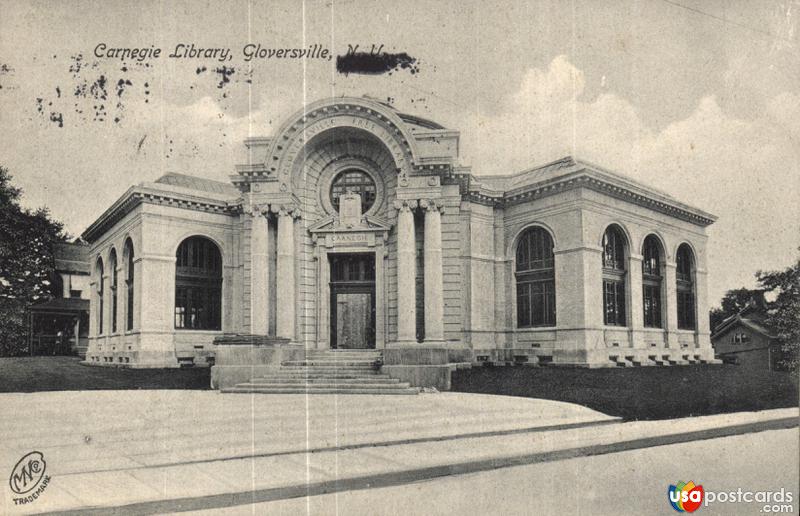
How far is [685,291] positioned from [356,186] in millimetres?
15176

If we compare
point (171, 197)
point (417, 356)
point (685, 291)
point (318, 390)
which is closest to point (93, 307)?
point (171, 197)

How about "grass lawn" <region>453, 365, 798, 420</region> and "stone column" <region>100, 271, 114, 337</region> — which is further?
"stone column" <region>100, 271, 114, 337</region>

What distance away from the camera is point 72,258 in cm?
1847

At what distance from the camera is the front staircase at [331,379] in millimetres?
15570

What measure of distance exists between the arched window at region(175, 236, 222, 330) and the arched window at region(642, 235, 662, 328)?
17.3 metres

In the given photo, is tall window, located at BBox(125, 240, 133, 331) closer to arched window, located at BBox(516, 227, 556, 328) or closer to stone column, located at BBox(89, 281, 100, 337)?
stone column, located at BBox(89, 281, 100, 337)

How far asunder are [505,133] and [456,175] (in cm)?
684

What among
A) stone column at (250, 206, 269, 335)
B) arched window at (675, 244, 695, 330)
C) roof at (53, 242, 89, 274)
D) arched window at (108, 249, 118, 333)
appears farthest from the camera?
arched window at (675, 244, 695, 330)

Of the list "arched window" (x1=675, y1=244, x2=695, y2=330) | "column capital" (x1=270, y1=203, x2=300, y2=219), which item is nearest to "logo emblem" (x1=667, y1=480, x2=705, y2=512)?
"column capital" (x1=270, y1=203, x2=300, y2=219)

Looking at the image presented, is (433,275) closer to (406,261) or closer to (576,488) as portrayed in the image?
(406,261)

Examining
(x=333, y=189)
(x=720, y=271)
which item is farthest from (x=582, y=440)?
(x=333, y=189)

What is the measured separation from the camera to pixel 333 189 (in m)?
20.8

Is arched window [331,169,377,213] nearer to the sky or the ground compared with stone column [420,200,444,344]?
nearer to the sky

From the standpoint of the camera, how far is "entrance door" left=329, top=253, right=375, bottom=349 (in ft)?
69.1
